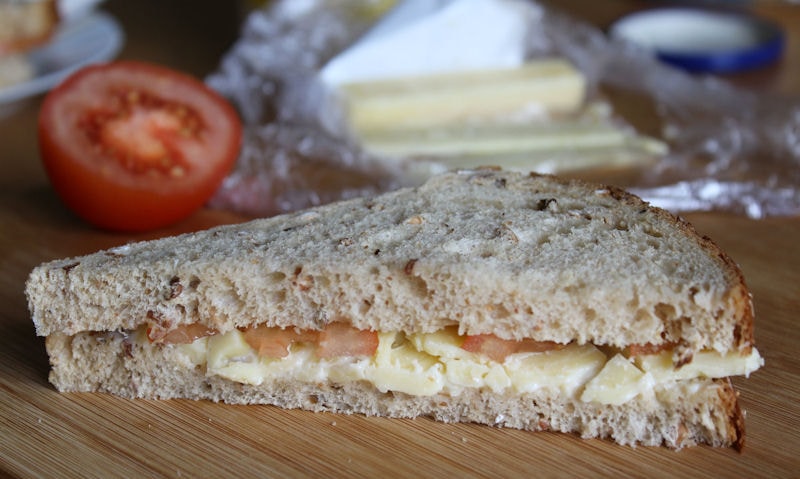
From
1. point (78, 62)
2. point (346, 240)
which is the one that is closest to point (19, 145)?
point (78, 62)

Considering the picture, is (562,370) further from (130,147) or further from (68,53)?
(68,53)

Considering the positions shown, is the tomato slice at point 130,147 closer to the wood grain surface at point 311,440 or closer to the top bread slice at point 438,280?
the wood grain surface at point 311,440

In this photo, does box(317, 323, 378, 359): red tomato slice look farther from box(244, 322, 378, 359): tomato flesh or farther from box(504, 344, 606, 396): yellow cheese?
box(504, 344, 606, 396): yellow cheese

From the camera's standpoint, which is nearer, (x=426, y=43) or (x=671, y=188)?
(x=671, y=188)

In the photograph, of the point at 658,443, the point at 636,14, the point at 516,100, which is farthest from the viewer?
the point at 636,14

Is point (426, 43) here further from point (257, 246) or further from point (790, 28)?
point (790, 28)

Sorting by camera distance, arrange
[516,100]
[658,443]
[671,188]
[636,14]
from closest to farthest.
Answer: [658,443] < [671,188] < [516,100] < [636,14]
